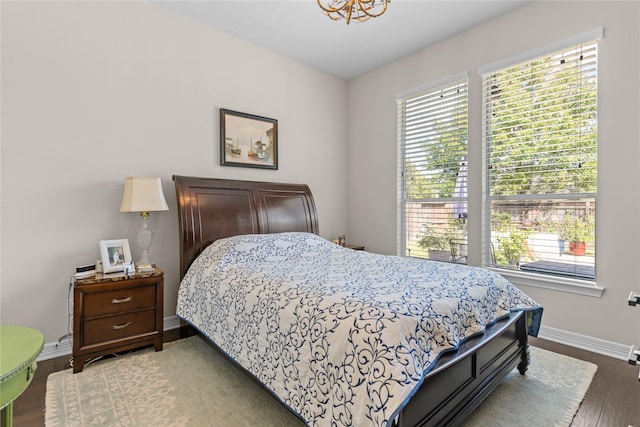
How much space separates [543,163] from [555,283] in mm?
1047

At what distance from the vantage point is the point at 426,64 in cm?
359

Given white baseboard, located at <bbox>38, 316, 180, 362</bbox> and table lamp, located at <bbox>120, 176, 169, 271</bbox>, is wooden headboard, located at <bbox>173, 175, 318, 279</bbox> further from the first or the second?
white baseboard, located at <bbox>38, 316, 180, 362</bbox>

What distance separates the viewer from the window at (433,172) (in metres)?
3.36

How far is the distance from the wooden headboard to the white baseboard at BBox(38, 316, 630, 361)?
3.24ft

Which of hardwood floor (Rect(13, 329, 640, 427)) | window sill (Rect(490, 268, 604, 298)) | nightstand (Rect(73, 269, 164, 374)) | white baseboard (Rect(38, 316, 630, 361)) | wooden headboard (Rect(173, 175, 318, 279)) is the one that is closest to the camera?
hardwood floor (Rect(13, 329, 640, 427))

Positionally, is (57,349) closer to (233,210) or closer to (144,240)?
(144,240)

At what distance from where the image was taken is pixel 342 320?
4.38 feet

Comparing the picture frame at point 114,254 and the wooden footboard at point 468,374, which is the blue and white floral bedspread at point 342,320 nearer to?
the wooden footboard at point 468,374

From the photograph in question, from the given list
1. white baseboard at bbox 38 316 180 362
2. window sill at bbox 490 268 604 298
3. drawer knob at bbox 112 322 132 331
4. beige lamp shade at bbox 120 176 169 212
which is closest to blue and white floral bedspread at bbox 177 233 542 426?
drawer knob at bbox 112 322 132 331

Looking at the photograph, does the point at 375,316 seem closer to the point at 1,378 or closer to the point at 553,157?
the point at 1,378

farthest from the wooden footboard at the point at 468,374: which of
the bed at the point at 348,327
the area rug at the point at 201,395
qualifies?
the area rug at the point at 201,395

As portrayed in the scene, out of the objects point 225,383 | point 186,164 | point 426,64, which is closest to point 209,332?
point 225,383

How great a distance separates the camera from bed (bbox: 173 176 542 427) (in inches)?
47.1

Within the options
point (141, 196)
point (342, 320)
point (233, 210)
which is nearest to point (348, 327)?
point (342, 320)
